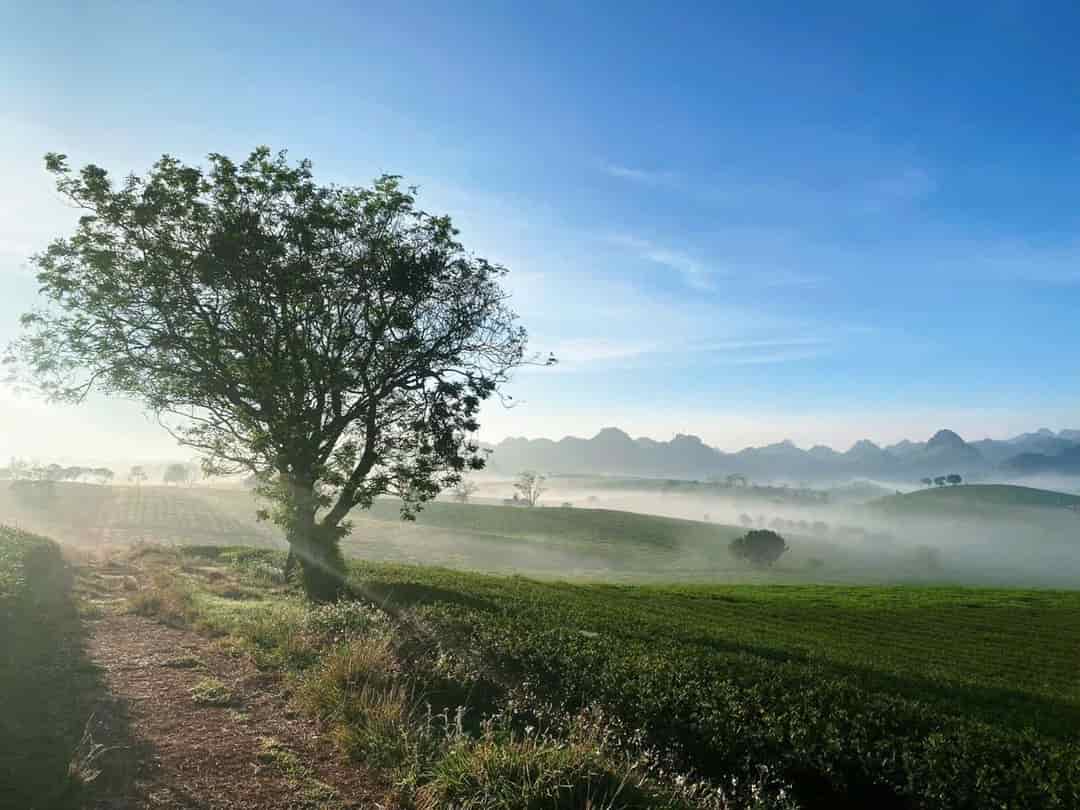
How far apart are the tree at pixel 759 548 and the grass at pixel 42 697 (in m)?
87.4

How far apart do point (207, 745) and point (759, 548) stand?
93075 mm

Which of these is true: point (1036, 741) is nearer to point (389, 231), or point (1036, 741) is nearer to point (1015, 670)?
→ point (1015, 670)

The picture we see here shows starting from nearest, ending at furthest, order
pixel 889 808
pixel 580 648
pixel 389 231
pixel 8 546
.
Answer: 1. pixel 889 808
2. pixel 580 648
3. pixel 8 546
4. pixel 389 231

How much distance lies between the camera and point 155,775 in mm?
8227

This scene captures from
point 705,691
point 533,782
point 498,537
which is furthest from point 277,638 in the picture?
point 498,537

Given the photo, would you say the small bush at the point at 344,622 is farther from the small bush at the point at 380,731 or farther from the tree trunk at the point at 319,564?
the tree trunk at the point at 319,564

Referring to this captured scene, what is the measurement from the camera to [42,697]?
1107cm

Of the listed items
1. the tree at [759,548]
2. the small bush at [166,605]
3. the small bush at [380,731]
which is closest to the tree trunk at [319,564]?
the small bush at [166,605]

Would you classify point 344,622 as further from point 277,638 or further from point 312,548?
point 312,548

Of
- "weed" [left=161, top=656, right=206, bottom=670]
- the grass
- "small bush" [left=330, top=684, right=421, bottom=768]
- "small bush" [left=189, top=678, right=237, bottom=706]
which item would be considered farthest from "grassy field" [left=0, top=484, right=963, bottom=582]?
"small bush" [left=330, top=684, right=421, bottom=768]

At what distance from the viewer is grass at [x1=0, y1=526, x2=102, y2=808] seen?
25.0 ft

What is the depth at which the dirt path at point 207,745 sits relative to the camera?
7.87m

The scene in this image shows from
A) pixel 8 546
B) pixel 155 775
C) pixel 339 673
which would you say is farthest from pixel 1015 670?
pixel 8 546

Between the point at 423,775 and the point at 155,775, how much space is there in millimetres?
3544
